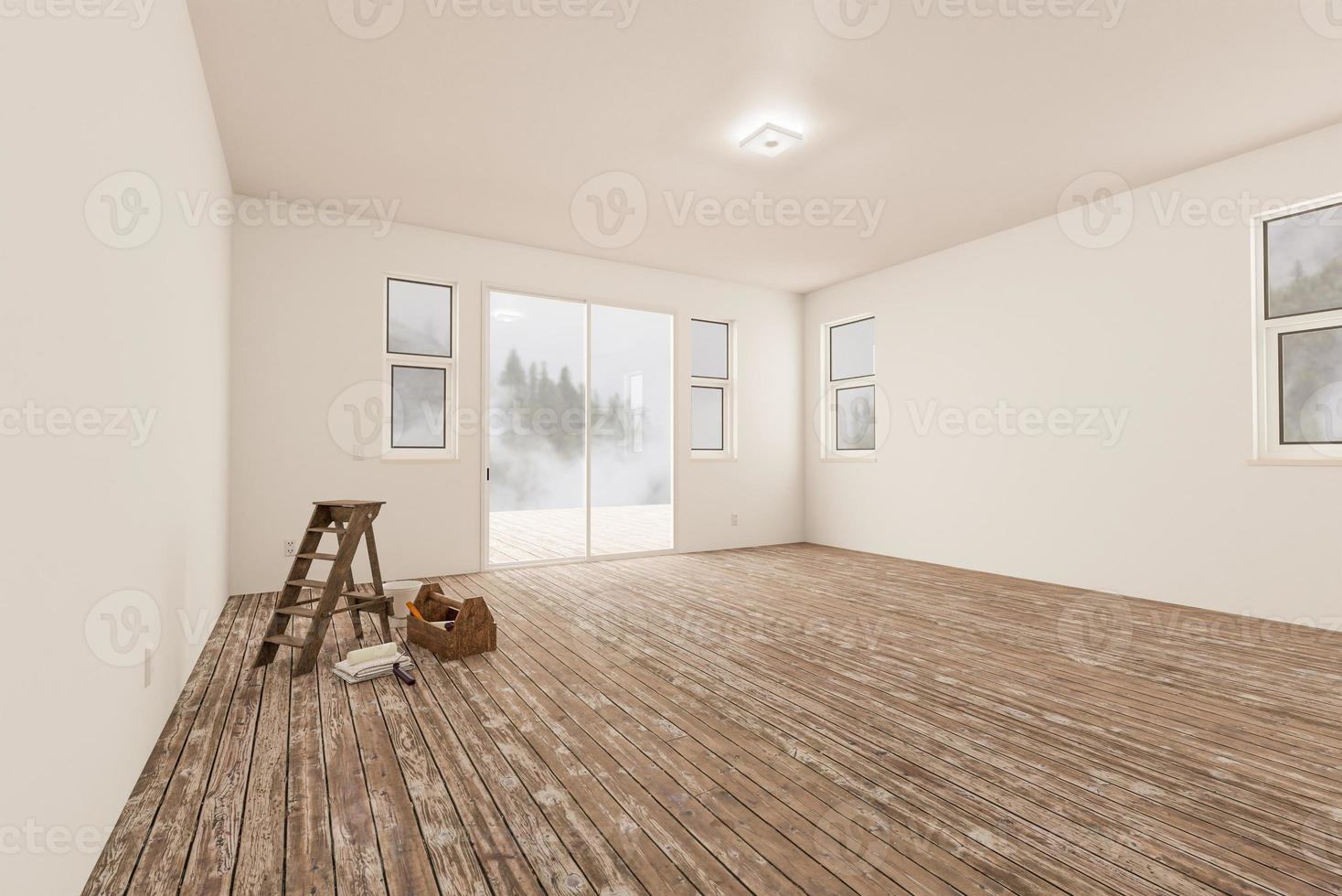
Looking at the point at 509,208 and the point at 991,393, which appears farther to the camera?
the point at 991,393

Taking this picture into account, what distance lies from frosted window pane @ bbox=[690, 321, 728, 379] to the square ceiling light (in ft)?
9.68

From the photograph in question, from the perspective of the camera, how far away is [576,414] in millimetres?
6051

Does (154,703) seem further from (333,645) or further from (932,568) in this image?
(932,568)

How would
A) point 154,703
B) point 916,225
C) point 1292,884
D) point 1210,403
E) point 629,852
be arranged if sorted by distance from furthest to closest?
point 916,225
point 1210,403
point 154,703
point 629,852
point 1292,884

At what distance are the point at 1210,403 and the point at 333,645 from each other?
220 inches

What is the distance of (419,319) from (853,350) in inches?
176

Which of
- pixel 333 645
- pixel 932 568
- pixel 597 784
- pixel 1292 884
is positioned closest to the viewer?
pixel 1292 884

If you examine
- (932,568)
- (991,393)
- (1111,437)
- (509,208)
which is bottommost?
(932,568)

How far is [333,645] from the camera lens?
343 cm

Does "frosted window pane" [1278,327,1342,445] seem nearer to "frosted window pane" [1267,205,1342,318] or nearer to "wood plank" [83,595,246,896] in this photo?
"frosted window pane" [1267,205,1342,318]

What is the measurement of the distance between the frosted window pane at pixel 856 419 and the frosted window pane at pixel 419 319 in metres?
4.22

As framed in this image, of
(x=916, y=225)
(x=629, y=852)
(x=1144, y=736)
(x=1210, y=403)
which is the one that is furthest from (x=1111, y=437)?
(x=629, y=852)

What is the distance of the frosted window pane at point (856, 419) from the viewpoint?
6.82 meters

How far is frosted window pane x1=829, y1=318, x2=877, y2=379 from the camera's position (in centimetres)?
682
